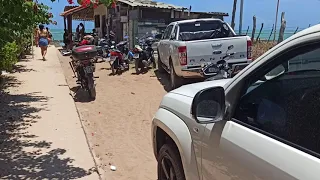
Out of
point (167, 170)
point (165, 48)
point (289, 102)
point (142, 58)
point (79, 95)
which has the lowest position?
point (79, 95)

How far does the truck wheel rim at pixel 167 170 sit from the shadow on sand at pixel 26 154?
1564mm

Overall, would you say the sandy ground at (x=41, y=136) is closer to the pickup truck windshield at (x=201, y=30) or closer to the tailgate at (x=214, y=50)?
the tailgate at (x=214, y=50)

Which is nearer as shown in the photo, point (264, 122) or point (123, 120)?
point (264, 122)

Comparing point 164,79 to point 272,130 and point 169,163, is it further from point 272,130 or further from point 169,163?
point 272,130

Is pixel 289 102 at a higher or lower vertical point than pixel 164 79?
higher

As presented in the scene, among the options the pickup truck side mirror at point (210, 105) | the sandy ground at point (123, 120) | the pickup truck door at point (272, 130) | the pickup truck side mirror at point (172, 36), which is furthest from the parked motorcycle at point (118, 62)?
the pickup truck side mirror at point (210, 105)

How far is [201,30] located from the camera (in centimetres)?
1109

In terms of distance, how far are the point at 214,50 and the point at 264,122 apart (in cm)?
702

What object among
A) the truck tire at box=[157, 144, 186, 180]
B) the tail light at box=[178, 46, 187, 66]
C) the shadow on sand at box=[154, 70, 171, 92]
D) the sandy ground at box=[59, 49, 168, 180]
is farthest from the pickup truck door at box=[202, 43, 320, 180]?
the shadow on sand at box=[154, 70, 171, 92]

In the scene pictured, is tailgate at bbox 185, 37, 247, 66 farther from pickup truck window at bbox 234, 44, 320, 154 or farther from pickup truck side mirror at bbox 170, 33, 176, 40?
pickup truck window at bbox 234, 44, 320, 154

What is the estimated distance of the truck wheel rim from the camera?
3.49 m

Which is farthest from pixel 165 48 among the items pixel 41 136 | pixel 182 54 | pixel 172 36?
pixel 41 136

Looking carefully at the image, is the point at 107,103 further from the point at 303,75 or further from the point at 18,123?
the point at 303,75

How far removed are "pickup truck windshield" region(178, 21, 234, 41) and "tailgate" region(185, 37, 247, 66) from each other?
1558mm
